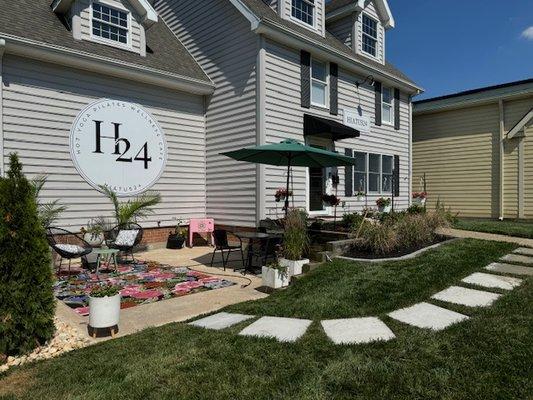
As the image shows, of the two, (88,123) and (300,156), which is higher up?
(88,123)

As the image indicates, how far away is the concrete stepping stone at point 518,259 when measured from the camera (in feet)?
22.9

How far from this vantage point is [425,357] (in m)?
3.31

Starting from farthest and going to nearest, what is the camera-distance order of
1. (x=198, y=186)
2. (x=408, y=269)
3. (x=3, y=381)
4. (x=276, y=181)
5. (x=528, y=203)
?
(x=528, y=203), (x=198, y=186), (x=276, y=181), (x=408, y=269), (x=3, y=381)

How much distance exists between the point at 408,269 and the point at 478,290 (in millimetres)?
1073

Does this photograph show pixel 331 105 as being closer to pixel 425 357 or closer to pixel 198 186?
pixel 198 186

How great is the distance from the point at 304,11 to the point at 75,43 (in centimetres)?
665

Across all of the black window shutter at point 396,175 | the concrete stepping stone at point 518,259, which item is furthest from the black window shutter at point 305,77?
the concrete stepping stone at point 518,259

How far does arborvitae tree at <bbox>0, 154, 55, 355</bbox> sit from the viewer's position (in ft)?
12.0

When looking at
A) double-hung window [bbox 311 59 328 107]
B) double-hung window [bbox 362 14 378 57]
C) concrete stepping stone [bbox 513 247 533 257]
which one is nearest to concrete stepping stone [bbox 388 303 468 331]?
concrete stepping stone [bbox 513 247 533 257]

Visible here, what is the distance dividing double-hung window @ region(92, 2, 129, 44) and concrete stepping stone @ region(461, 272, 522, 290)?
972 cm

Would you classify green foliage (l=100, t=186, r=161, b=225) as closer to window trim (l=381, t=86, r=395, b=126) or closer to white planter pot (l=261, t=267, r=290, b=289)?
white planter pot (l=261, t=267, r=290, b=289)

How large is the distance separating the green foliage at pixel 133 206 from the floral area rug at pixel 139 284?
5.08ft

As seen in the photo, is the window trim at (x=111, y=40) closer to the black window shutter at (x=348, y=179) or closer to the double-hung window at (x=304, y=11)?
the double-hung window at (x=304, y=11)

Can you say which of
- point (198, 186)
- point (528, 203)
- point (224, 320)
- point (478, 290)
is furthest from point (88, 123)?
point (528, 203)
